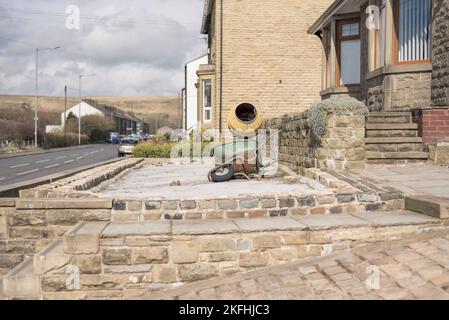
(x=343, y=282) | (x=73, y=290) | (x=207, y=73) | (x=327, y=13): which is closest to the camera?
(x=343, y=282)

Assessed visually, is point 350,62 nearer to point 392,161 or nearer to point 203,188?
point 392,161

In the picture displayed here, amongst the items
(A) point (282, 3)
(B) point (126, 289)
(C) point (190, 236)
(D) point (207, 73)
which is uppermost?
(A) point (282, 3)

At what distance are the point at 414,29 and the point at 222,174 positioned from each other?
6209 millimetres

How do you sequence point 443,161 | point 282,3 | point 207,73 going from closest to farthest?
point 443,161, point 282,3, point 207,73

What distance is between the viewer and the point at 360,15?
16328mm

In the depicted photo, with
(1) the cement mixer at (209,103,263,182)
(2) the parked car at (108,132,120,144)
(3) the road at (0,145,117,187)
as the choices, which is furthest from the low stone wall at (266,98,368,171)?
(2) the parked car at (108,132,120,144)

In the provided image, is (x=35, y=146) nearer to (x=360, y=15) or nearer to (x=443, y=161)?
(x=360, y=15)

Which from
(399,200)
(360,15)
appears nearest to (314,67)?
(360,15)

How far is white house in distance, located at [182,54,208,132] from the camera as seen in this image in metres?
35.6

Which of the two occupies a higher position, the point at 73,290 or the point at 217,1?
the point at 217,1

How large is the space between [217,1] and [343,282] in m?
20.1

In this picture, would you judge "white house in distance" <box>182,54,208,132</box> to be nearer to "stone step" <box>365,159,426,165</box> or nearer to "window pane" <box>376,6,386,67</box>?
"window pane" <box>376,6,386,67</box>

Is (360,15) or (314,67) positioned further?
(314,67)

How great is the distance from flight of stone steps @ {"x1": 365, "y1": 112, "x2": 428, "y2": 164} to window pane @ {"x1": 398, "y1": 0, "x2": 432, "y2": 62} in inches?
88.0
